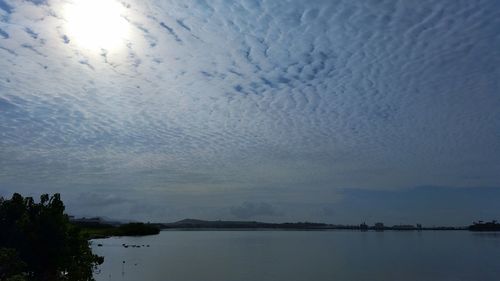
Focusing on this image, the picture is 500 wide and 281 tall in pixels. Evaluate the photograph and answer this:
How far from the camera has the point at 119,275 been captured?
3386 inches

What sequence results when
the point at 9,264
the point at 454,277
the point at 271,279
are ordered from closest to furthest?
1. the point at 9,264
2. the point at 271,279
3. the point at 454,277

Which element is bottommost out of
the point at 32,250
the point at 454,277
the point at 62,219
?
the point at 454,277

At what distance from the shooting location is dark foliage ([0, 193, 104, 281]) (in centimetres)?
4491

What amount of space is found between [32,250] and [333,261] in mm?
82201

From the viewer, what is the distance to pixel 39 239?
4569 cm

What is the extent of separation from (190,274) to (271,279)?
658 inches

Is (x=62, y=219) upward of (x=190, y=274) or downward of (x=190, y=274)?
upward

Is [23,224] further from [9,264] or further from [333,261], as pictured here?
[333,261]

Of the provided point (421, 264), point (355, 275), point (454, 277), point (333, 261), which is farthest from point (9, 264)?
point (421, 264)

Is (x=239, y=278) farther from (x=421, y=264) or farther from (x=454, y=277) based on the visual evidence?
(x=421, y=264)

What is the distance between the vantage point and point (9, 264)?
3738cm

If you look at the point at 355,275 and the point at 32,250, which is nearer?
the point at 32,250

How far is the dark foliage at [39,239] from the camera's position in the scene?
147 feet

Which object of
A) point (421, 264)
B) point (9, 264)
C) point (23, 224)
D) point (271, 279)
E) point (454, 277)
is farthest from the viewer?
point (421, 264)
